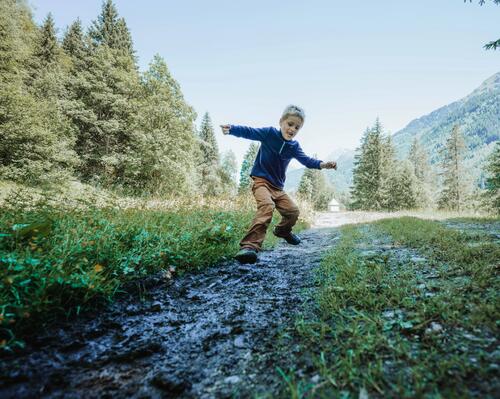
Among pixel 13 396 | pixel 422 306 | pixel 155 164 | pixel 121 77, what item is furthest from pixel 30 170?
pixel 422 306

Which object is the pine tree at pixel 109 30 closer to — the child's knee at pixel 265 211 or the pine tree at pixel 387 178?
the child's knee at pixel 265 211

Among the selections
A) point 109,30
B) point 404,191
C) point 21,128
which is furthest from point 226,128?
point 404,191

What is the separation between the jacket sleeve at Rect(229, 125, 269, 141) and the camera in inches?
172

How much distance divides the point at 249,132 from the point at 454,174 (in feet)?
137

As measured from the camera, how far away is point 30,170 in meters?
13.8

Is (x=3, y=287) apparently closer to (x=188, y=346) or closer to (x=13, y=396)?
(x=13, y=396)

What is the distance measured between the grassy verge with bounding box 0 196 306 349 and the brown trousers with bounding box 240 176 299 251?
0.54 metres

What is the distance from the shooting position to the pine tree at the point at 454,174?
112 ft

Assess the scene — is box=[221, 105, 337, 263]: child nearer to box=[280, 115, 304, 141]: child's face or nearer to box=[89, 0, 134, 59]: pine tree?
box=[280, 115, 304, 141]: child's face

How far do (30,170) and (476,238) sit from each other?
731 inches

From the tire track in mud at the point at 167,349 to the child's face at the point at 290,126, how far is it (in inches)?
106

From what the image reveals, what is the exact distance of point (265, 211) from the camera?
4.07m

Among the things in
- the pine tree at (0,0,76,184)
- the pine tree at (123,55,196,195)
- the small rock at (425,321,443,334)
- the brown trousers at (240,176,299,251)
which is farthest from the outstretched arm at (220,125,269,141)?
the pine tree at (123,55,196,195)

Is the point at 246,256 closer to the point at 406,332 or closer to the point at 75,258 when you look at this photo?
the point at 75,258
